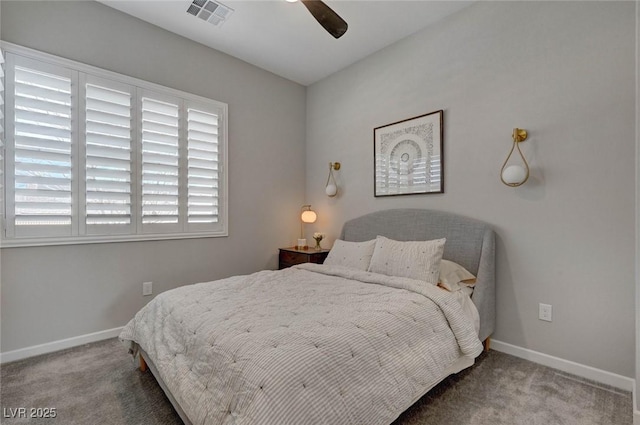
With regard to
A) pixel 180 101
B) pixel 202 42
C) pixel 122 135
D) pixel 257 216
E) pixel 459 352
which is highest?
pixel 202 42

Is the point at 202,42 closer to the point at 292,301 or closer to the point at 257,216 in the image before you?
the point at 257,216

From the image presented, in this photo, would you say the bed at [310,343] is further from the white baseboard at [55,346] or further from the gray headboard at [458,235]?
the white baseboard at [55,346]

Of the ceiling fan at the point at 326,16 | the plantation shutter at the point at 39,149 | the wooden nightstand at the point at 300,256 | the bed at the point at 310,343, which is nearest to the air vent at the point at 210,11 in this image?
the plantation shutter at the point at 39,149

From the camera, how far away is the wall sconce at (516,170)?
2182 mm

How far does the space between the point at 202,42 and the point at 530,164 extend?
328 cm

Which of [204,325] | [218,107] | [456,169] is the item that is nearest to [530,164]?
[456,169]

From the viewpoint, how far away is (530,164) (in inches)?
88.4

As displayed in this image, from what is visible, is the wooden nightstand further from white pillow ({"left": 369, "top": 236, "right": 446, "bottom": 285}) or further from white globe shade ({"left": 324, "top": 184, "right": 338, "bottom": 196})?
white pillow ({"left": 369, "top": 236, "right": 446, "bottom": 285})

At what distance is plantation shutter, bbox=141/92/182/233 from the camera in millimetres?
2770

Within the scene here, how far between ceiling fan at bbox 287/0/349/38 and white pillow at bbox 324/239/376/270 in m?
1.77

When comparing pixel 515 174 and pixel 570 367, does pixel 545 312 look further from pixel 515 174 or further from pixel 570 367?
pixel 515 174

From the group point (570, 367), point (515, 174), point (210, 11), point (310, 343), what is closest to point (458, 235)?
point (515, 174)

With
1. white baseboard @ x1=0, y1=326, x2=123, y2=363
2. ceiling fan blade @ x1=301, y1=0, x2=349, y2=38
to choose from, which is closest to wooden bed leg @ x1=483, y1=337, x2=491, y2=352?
ceiling fan blade @ x1=301, y1=0, x2=349, y2=38

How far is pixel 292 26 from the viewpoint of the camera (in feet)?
9.34
